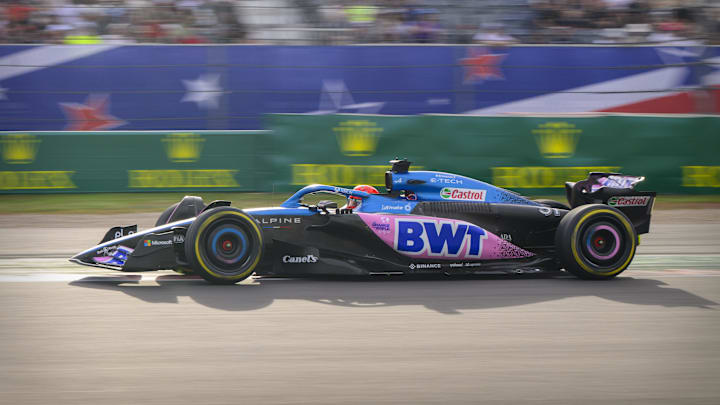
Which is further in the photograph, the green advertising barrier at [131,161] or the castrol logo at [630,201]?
the green advertising barrier at [131,161]

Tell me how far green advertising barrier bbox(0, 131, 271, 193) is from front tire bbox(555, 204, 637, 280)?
7.29 metres

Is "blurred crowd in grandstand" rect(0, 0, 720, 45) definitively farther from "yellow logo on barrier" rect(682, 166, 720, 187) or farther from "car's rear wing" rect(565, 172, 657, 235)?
"car's rear wing" rect(565, 172, 657, 235)

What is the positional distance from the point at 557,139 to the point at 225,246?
8.09 metres

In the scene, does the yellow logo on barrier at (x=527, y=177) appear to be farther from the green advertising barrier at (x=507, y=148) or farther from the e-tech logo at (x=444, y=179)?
the e-tech logo at (x=444, y=179)

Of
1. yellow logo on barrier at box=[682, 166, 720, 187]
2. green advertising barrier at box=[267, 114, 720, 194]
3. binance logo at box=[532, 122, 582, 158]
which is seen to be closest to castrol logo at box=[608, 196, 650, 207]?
green advertising barrier at box=[267, 114, 720, 194]

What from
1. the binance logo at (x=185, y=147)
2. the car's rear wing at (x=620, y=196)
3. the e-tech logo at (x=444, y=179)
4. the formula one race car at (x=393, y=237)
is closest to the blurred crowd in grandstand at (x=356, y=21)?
the binance logo at (x=185, y=147)

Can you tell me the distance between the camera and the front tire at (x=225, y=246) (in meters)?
6.13

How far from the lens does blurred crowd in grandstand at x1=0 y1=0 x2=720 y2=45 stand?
15.8 meters

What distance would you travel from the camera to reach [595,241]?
21.8ft

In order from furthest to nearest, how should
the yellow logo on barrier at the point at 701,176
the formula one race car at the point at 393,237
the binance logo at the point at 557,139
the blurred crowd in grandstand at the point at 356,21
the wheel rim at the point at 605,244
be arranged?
the blurred crowd in grandstand at the point at 356,21, the yellow logo on barrier at the point at 701,176, the binance logo at the point at 557,139, the wheel rim at the point at 605,244, the formula one race car at the point at 393,237

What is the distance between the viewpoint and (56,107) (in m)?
15.1

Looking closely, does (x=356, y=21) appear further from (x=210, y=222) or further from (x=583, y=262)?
(x=210, y=222)

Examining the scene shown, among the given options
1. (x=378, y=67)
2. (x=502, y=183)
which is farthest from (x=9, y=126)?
Result: (x=502, y=183)

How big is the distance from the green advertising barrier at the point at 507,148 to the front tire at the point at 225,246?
6.38 m
